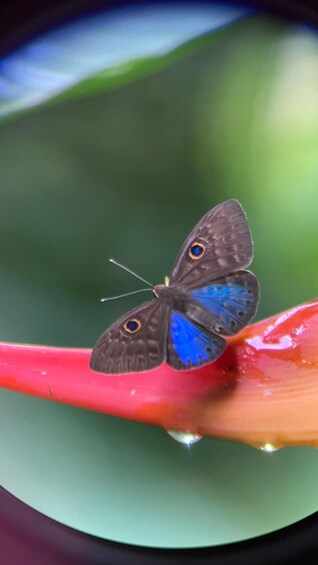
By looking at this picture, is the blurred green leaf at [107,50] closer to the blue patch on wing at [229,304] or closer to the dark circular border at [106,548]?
the blue patch on wing at [229,304]

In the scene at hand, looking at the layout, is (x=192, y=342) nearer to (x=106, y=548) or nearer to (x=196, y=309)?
(x=196, y=309)

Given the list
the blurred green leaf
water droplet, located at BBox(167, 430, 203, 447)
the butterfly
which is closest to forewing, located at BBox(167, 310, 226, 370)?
the butterfly

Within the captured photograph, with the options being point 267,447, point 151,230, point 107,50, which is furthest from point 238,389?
point 107,50

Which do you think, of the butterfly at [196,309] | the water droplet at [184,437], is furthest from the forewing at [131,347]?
the water droplet at [184,437]

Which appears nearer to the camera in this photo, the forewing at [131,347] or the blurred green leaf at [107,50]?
the forewing at [131,347]

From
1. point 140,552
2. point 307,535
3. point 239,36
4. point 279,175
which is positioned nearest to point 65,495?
point 140,552
